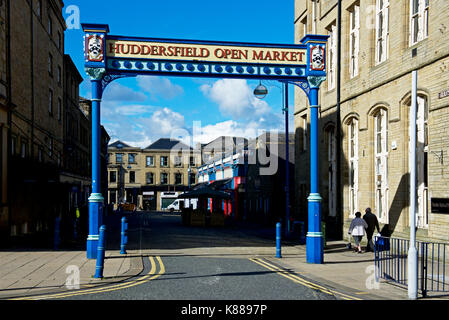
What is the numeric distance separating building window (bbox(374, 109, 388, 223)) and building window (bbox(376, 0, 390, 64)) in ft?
7.10

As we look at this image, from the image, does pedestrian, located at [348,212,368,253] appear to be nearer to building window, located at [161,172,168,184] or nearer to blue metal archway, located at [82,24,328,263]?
blue metal archway, located at [82,24,328,263]

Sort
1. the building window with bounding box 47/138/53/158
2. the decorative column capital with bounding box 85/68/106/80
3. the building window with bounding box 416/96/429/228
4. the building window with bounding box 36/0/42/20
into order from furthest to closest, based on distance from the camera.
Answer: the building window with bounding box 47/138/53/158 < the building window with bounding box 36/0/42/20 < the building window with bounding box 416/96/429/228 < the decorative column capital with bounding box 85/68/106/80

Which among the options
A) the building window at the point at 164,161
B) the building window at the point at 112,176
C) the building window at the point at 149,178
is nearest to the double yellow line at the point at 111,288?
the building window at the point at 149,178

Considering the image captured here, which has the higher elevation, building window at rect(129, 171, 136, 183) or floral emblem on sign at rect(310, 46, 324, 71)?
floral emblem on sign at rect(310, 46, 324, 71)

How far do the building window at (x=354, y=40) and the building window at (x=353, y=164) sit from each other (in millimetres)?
2234

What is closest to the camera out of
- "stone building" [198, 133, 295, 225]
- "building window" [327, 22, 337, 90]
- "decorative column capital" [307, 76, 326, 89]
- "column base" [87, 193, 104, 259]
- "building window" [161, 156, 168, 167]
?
"column base" [87, 193, 104, 259]

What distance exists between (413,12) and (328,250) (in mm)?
8836

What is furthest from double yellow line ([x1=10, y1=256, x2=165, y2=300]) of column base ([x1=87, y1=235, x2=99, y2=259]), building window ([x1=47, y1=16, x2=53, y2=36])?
building window ([x1=47, y1=16, x2=53, y2=36])

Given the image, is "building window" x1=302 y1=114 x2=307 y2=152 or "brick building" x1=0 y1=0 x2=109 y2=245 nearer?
"brick building" x1=0 y1=0 x2=109 y2=245

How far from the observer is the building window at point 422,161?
45.9ft

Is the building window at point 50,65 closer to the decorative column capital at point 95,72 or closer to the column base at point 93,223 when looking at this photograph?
the decorative column capital at point 95,72

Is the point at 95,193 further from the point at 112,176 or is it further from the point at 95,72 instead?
the point at 112,176

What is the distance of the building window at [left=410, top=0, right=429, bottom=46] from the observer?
46.3ft
